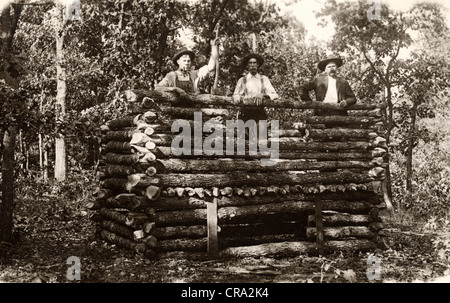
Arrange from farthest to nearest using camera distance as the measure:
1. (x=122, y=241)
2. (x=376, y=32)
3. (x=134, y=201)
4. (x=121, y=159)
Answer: (x=376, y=32), (x=121, y=159), (x=122, y=241), (x=134, y=201)

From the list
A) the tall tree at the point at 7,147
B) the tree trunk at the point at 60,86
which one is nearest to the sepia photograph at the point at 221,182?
the tall tree at the point at 7,147

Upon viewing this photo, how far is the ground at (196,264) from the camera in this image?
27.3 ft

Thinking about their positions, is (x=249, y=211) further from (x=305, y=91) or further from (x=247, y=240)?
(x=305, y=91)

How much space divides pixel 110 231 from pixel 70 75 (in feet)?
31.8

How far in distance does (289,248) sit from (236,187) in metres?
1.77

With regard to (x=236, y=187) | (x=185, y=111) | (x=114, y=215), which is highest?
(x=185, y=111)

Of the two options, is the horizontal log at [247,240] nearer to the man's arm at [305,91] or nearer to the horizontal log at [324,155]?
the horizontal log at [324,155]

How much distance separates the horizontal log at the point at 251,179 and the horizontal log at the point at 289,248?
135 cm

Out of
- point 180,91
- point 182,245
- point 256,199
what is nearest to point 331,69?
point 256,199

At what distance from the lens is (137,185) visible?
9328 mm

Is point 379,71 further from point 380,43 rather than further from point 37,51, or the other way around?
point 37,51

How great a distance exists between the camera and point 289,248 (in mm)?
10414
